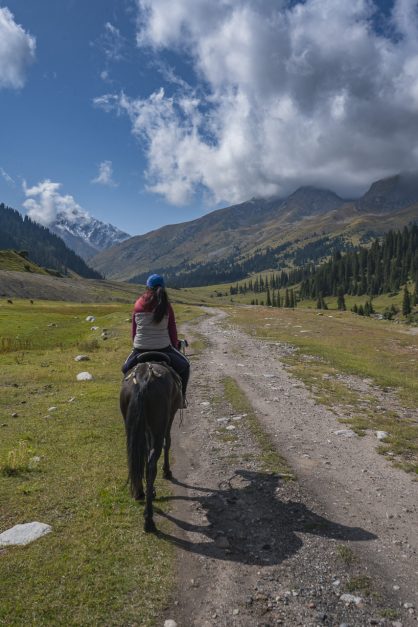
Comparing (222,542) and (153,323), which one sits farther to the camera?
(153,323)

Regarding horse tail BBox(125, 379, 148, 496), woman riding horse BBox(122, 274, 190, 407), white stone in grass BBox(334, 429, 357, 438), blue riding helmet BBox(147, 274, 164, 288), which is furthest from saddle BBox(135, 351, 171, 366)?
white stone in grass BBox(334, 429, 357, 438)

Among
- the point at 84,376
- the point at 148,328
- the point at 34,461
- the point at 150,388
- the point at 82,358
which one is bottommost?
the point at 84,376

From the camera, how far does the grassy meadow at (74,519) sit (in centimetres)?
625

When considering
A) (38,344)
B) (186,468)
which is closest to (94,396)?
(186,468)

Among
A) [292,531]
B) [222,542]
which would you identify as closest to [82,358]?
[222,542]

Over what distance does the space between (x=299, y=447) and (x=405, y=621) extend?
281 inches

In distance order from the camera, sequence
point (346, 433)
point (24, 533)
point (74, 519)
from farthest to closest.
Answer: point (346, 433)
point (74, 519)
point (24, 533)

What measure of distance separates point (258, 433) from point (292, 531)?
5.97 meters

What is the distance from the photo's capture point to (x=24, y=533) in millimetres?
7973

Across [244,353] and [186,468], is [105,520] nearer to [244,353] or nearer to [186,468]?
[186,468]

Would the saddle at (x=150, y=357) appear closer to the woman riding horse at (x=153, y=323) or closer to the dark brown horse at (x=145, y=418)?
the woman riding horse at (x=153, y=323)

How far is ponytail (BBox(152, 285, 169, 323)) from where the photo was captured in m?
10.7

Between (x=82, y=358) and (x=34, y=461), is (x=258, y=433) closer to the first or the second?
(x=34, y=461)

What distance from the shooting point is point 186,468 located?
1177cm
